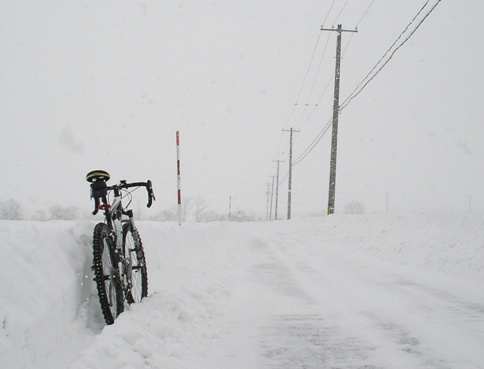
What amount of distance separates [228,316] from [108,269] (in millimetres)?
1602

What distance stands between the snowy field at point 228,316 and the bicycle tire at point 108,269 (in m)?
0.13

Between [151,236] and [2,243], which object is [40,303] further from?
[151,236]

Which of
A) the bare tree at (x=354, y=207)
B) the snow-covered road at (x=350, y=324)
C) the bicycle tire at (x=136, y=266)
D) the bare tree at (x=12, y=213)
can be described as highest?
the bicycle tire at (x=136, y=266)

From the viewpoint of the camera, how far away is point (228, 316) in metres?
4.29

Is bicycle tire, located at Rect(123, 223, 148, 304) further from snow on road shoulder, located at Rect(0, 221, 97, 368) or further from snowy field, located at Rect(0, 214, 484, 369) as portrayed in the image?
snow on road shoulder, located at Rect(0, 221, 97, 368)

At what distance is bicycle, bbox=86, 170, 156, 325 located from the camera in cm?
304

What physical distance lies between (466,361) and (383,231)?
29.6 ft

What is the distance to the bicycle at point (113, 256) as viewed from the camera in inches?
120

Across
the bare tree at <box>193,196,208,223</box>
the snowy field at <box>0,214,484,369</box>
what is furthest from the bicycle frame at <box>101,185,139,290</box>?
the bare tree at <box>193,196,208,223</box>

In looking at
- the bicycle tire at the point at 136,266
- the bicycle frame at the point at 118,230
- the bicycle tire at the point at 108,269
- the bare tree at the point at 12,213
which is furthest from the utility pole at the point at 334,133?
the bicycle tire at the point at 108,269

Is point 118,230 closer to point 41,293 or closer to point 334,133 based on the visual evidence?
point 41,293

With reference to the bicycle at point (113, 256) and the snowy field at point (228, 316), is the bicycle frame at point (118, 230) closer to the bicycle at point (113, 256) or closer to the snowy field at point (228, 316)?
the bicycle at point (113, 256)

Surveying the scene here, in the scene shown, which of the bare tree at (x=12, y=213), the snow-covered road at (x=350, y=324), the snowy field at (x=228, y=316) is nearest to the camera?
the snowy field at (x=228, y=316)

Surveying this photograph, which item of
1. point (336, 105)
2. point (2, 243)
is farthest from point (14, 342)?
point (336, 105)
